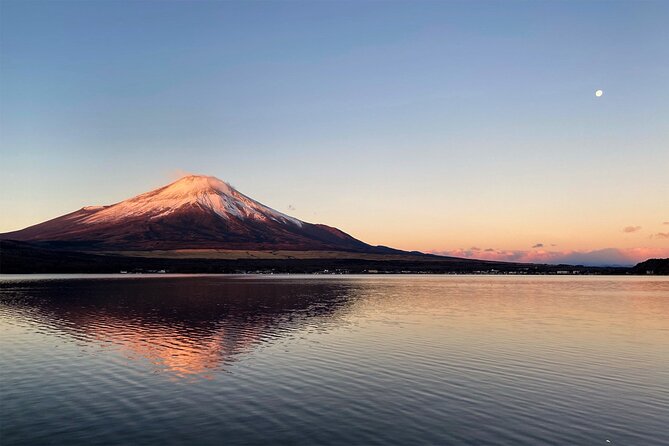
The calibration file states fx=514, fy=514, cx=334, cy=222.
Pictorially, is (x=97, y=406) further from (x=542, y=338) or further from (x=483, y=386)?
(x=542, y=338)

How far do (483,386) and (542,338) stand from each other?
20.8 meters

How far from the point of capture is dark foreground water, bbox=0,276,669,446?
66.4 ft

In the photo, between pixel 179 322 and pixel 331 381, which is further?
pixel 179 322

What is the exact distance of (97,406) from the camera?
23625 mm

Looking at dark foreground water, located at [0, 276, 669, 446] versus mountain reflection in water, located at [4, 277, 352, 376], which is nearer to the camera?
dark foreground water, located at [0, 276, 669, 446]

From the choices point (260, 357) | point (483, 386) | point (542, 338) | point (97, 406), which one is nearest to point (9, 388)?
Result: point (97, 406)

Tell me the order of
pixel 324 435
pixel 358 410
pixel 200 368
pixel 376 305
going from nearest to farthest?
1. pixel 324 435
2. pixel 358 410
3. pixel 200 368
4. pixel 376 305

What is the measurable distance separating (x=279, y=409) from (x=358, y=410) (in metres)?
3.57

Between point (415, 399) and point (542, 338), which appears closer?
point (415, 399)

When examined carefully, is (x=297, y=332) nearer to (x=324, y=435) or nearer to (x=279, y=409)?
(x=279, y=409)

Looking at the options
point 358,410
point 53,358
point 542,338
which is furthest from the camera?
point 542,338

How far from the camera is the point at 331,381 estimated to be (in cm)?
2898

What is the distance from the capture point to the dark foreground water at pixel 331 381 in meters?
20.2

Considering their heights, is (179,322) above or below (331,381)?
above
